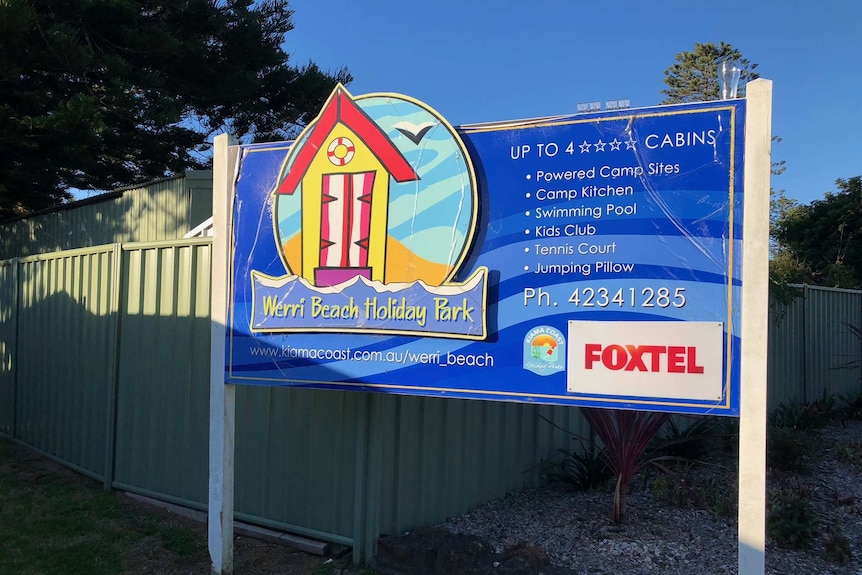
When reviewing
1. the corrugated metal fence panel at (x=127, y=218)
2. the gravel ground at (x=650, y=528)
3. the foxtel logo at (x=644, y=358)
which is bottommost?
the gravel ground at (x=650, y=528)

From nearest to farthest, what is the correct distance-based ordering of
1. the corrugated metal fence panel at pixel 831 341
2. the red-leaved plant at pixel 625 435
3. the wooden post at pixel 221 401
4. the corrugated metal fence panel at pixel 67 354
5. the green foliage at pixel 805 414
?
the wooden post at pixel 221 401, the red-leaved plant at pixel 625 435, the corrugated metal fence panel at pixel 67 354, the green foliage at pixel 805 414, the corrugated metal fence panel at pixel 831 341

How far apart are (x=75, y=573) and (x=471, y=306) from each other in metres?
3.37

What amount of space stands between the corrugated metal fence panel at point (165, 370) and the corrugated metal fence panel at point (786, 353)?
22.6 ft

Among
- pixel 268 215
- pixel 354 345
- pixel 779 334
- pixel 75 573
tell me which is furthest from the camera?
pixel 779 334

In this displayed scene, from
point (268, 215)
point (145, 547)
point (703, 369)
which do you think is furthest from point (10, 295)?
point (703, 369)

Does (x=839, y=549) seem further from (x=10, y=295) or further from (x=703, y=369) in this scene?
(x=10, y=295)

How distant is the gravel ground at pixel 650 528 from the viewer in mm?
4238

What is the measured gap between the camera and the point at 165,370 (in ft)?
20.2

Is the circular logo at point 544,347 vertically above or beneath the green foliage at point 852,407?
above

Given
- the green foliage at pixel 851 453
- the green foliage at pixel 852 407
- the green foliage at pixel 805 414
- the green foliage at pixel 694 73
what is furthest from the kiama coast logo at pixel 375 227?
the green foliage at pixel 694 73

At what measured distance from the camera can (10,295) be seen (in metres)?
9.15

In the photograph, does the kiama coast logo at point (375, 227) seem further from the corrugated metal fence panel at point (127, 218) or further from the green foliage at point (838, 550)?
the corrugated metal fence panel at point (127, 218)

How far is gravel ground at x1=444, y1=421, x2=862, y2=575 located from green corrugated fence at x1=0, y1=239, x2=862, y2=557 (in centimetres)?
42

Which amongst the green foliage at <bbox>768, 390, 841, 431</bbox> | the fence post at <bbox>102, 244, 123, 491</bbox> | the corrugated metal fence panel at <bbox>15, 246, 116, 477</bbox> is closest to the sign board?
the fence post at <bbox>102, 244, 123, 491</bbox>
